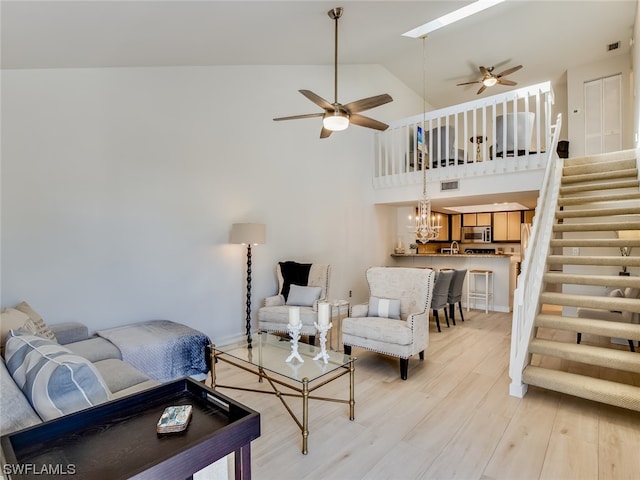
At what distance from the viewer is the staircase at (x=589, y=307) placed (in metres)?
2.70

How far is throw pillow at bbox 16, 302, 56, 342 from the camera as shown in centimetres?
220

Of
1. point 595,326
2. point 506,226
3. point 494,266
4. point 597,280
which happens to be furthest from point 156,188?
point 506,226

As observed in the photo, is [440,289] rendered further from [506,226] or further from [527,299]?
[506,226]

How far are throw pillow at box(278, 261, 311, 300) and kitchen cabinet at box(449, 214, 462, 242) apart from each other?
6.18 metres

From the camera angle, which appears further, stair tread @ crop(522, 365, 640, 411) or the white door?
the white door

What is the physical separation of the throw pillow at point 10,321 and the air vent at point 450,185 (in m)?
5.37

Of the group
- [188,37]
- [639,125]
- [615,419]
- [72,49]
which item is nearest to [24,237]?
[72,49]

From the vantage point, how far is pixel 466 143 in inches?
205

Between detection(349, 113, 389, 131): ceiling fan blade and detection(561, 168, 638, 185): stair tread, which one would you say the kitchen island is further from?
detection(349, 113, 389, 131): ceiling fan blade

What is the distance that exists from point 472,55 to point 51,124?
21.8 feet

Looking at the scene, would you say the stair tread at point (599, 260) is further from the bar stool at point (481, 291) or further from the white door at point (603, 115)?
the white door at point (603, 115)

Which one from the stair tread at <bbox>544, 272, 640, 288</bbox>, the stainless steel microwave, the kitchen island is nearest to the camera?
the stair tread at <bbox>544, 272, 640, 288</bbox>

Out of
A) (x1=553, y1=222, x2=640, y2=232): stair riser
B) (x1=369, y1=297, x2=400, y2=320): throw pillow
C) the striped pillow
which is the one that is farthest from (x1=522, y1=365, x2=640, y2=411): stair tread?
the striped pillow

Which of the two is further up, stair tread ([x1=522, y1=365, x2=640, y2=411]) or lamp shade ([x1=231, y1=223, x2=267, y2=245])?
lamp shade ([x1=231, y1=223, x2=267, y2=245])
